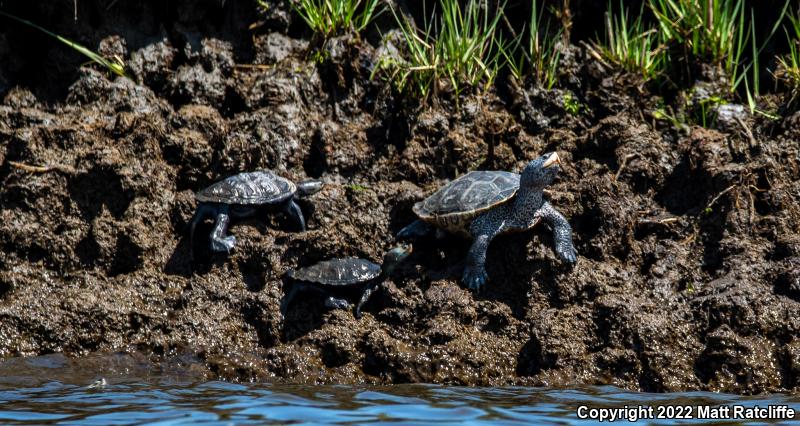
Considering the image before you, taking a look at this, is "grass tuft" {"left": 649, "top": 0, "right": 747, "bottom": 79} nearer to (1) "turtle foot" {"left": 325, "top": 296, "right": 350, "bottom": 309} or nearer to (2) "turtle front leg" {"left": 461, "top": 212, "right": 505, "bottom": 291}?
(2) "turtle front leg" {"left": 461, "top": 212, "right": 505, "bottom": 291}

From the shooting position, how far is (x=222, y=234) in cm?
707

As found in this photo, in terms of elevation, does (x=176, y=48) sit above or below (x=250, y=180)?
above

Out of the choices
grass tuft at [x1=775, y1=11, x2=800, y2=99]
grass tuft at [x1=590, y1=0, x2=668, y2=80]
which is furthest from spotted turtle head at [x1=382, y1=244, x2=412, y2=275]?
grass tuft at [x1=775, y1=11, x2=800, y2=99]

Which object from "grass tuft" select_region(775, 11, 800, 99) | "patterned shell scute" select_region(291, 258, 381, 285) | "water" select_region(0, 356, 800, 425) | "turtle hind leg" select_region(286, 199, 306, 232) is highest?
"grass tuft" select_region(775, 11, 800, 99)

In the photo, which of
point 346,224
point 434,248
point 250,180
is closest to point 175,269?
point 250,180

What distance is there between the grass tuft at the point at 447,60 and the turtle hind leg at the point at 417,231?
1493 mm

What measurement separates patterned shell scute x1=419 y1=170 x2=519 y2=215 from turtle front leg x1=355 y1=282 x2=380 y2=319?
649mm

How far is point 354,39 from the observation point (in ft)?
27.9

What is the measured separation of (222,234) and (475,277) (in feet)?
6.35

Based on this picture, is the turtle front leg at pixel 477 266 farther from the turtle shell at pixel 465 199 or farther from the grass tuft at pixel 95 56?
the grass tuft at pixel 95 56

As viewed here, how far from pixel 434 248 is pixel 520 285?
789mm

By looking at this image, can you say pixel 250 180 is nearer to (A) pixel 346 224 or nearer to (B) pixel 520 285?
(A) pixel 346 224

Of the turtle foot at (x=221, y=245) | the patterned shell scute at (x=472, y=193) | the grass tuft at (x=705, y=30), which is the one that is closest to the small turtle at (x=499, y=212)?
the patterned shell scute at (x=472, y=193)

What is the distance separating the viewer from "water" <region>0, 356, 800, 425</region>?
502 centimetres
